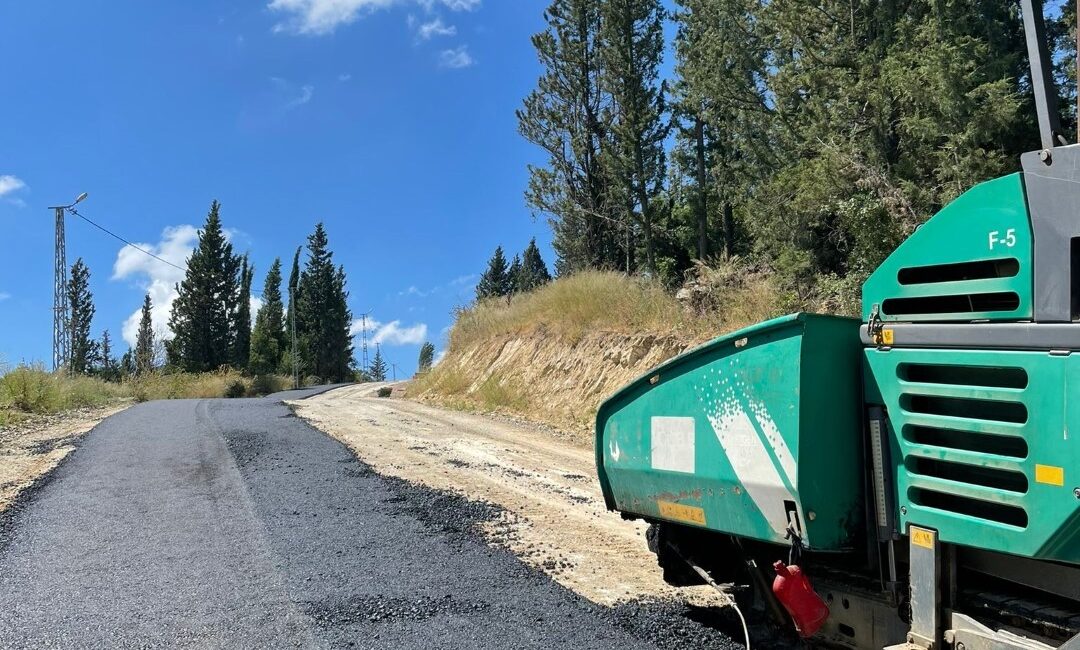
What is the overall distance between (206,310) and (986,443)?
66.1 meters

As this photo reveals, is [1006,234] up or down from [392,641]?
up

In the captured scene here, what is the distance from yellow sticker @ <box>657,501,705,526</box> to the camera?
370 centimetres

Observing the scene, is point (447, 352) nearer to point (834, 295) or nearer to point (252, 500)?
point (834, 295)

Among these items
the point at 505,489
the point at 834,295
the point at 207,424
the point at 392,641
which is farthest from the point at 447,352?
the point at 392,641

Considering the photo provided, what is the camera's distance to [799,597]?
10.6 ft

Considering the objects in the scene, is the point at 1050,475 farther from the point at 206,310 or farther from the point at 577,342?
the point at 206,310

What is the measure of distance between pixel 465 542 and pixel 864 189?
9.99 m

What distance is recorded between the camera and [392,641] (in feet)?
14.0

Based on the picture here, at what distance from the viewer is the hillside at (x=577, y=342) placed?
50.0ft

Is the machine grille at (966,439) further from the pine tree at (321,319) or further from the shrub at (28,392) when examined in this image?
the pine tree at (321,319)

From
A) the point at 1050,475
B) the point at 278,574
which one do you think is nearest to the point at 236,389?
the point at 278,574

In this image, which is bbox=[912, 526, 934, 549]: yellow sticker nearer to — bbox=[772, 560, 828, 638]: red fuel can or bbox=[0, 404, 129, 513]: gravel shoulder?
bbox=[772, 560, 828, 638]: red fuel can

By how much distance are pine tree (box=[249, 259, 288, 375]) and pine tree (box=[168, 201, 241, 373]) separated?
26.1 ft

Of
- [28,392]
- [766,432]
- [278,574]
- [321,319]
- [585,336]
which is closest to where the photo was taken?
[766,432]
